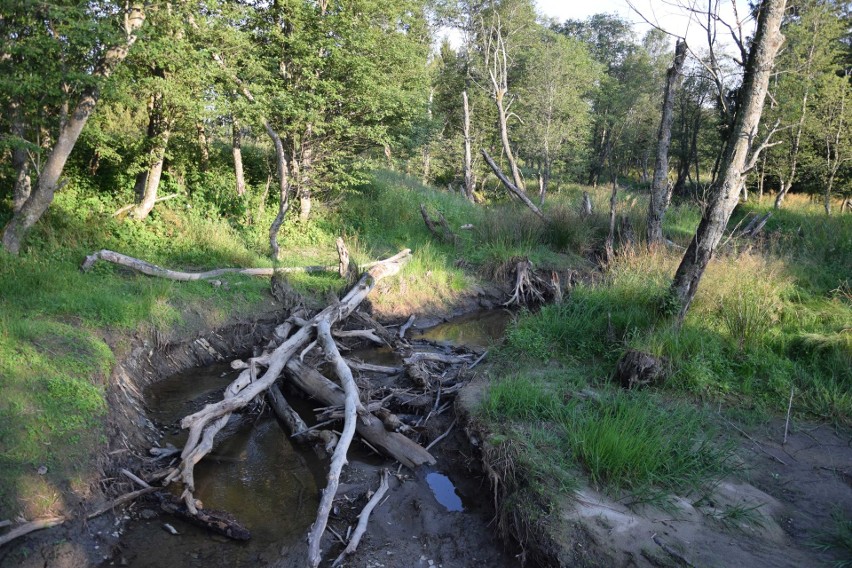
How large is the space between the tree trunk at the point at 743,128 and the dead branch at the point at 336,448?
14.4 feet

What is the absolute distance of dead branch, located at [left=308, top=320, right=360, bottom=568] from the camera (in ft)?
12.7

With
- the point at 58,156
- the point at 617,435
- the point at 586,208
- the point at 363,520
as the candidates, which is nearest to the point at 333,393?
the point at 363,520

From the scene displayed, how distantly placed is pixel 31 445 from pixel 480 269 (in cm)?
938

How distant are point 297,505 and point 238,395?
158 centimetres

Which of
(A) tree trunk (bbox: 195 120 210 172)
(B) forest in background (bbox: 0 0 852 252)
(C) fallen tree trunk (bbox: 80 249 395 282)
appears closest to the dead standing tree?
(B) forest in background (bbox: 0 0 852 252)

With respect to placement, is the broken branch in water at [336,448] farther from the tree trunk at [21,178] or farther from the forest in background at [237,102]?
the tree trunk at [21,178]

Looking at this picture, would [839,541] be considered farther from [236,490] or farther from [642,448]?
[236,490]

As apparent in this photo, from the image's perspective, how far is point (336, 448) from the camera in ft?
15.7

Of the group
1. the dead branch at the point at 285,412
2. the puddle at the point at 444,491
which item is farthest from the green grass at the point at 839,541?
the dead branch at the point at 285,412

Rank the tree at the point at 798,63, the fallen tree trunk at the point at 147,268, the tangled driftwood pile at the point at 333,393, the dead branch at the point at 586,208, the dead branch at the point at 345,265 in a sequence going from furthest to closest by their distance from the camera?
the tree at the point at 798,63 → the dead branch at the point at 586,208 → the dead branch at the point at 345,265 → the fallen tree trunk at the point at 147,268 → the tangled driftwood pile at the point at 333,393

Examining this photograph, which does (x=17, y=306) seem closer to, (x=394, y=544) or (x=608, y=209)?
(x=394, y=544)

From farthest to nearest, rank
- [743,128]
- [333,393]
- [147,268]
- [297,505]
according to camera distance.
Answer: [147,268] < [333,393] < [743,128] < [297,505]

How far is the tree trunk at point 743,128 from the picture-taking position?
5500 millimetres

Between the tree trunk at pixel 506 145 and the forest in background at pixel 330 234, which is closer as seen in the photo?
the forest in background at pixel 330 234
